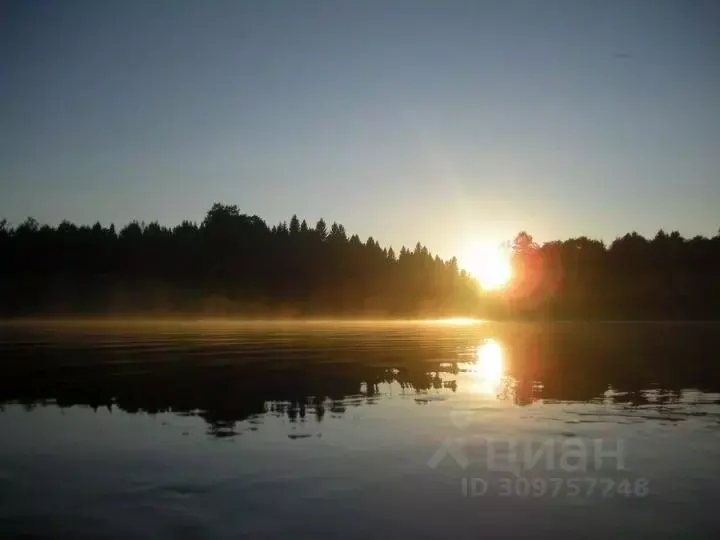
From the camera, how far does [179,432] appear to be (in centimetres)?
1609

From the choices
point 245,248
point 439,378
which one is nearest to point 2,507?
point 439,378

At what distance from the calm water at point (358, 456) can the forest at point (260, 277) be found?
12635 centimetres

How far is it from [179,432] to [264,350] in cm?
2718

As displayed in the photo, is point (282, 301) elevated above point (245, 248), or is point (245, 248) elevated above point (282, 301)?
point (245, 248)

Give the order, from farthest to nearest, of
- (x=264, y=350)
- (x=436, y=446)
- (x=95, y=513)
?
(x=264, y=350) < (x=436, y=446) < (x=95, y=513)

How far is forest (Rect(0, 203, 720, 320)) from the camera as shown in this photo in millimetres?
148000

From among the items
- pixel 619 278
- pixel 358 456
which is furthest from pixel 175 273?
pixel 358 456

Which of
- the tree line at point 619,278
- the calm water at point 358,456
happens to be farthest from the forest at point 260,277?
the calm water at point 358,456

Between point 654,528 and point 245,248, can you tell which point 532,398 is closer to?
point 654,528

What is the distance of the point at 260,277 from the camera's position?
6880 inches

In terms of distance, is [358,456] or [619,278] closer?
[358,456]

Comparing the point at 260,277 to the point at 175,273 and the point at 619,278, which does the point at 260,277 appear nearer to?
the point at 175,273

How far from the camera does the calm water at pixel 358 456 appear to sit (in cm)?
975

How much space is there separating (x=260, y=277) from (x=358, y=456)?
537 feet
